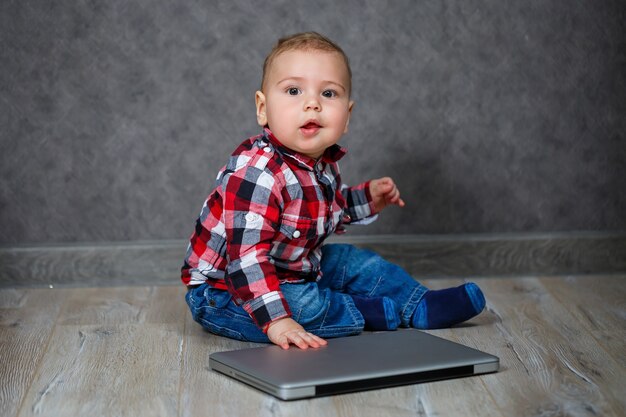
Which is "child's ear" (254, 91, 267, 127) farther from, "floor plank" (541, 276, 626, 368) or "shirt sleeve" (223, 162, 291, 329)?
"floor plank" (541, 276, 626, 368)

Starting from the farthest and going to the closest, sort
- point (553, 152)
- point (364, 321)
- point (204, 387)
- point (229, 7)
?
point (553, 152) → point (229, 7) → point (364, 321) → point (204, 387)

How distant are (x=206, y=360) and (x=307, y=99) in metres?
0.45

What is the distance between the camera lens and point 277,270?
5.04ft

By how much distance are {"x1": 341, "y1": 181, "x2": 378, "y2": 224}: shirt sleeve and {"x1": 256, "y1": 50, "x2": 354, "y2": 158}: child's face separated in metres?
0.25

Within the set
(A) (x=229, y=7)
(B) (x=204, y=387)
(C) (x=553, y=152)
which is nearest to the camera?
(B) (x=204, y=387)

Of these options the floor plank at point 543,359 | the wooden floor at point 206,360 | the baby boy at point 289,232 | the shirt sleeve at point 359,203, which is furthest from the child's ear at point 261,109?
the floor plank at point 543,359

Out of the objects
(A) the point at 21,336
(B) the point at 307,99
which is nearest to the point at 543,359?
(B) the point at 307,99

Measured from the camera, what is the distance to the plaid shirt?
1409 millimetres

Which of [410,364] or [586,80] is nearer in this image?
[410,364]

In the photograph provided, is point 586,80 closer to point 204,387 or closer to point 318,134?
point 318,134

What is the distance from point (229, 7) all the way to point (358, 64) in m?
0.29

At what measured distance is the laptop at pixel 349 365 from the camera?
3.95 feet

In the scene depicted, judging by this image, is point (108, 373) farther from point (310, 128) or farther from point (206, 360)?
point (310, 128)

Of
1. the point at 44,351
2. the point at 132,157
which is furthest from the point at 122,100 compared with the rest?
the point at 44,351
